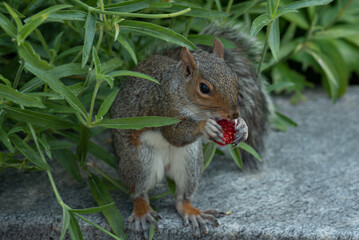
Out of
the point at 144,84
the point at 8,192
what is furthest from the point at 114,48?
the point at 8,192

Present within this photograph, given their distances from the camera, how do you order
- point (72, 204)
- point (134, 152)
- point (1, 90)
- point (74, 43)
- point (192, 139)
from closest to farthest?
point (1, 90)
point (192, 139)
point (134, 152)
point (72, 204)
point (74, 43)

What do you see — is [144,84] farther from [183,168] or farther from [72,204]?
[72,204]

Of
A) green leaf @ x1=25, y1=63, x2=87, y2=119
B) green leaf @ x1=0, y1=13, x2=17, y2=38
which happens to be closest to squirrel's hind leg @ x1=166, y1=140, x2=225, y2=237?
green leaf @ x1=25, y1=63, x2=87, y2=119

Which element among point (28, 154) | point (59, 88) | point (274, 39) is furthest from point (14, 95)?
point (274, 39)

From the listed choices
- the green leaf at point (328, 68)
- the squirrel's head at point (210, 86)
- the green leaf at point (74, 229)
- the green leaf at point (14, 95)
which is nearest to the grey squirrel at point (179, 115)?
the squirrel's head at point (210, 86)

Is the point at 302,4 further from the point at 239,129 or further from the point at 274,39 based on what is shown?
the point at 239,129
